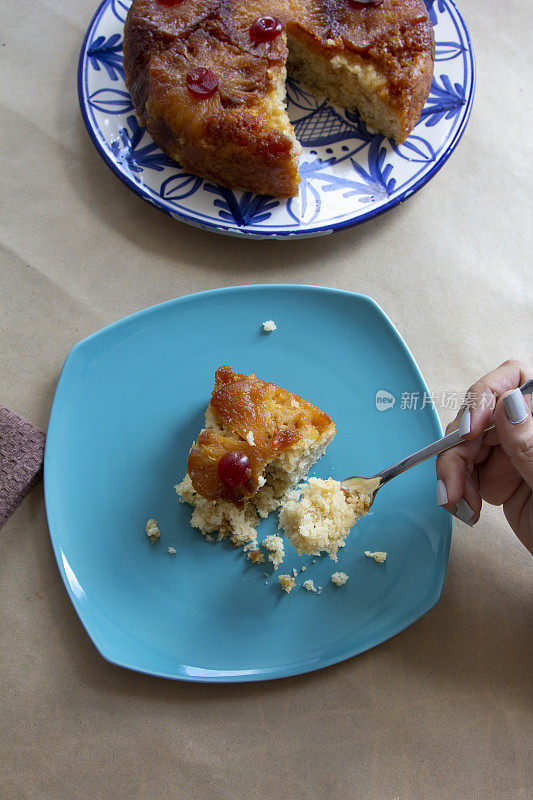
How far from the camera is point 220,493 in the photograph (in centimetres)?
205

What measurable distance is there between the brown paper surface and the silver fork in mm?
432

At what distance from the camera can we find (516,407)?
6.20 ft

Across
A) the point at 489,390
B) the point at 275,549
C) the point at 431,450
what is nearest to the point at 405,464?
the point at 431,450

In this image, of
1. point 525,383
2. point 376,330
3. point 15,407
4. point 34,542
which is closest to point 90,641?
point 34,542

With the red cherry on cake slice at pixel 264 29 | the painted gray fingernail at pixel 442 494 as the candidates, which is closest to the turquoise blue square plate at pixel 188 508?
the painted gray fingernail at pixel 442 494

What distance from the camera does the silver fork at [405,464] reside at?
1995 millimetres

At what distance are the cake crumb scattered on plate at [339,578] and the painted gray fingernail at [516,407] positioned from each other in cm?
74

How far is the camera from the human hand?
190 centimetres

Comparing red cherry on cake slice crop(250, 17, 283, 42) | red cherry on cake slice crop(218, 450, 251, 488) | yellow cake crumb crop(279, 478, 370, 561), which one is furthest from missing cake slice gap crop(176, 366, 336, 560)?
red cherry on cake slice crop(250, 17, 283, 42)

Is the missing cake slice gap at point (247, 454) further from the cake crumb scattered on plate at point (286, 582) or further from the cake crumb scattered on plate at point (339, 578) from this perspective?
the cake crumb scattered on plate at point (339, 578)

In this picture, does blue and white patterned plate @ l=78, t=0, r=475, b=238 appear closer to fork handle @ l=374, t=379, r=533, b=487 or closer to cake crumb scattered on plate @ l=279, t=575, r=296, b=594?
fork handle @ l=374, t=379, r=533, b=487

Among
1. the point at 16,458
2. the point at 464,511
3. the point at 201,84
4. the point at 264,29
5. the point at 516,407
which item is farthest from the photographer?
the point at 264,29

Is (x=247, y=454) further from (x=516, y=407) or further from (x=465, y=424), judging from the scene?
(x=516, y=407)

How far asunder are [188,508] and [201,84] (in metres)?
1.51
